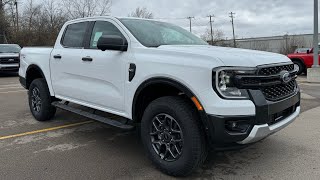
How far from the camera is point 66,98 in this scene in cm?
588

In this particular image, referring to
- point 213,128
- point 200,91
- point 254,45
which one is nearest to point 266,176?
point 213,128

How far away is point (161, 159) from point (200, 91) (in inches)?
39.7

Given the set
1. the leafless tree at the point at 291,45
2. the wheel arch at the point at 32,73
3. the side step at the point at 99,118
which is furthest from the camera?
the leafless tree at the point at 291,45

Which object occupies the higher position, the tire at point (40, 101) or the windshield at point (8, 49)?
the windshield at point (8, 49)

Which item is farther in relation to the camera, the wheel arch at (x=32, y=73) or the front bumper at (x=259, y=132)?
the wheel arch at (x=32, y=73)

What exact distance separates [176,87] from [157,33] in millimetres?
1340

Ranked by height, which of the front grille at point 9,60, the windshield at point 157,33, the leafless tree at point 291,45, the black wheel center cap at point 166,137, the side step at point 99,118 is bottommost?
the black wheel center cap at point 166,137

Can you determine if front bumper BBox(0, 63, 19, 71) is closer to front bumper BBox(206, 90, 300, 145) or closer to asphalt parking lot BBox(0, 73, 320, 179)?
asphalt parking lot BBox(0, 73, 320, 179)

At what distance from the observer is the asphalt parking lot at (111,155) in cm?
415

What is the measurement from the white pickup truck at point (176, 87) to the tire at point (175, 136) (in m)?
0.01

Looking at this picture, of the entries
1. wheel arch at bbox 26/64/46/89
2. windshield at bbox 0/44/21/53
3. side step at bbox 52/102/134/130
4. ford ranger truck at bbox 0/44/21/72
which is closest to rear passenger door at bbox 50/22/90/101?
side step at bbox 52/102/134/130

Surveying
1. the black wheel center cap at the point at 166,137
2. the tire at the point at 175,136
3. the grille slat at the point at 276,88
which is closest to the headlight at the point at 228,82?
the grille slat at the point at 276,88

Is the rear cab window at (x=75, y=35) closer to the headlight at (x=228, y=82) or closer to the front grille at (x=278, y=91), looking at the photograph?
the headlight at (x=228, y=82)

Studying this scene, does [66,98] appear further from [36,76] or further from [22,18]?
[22,18]
